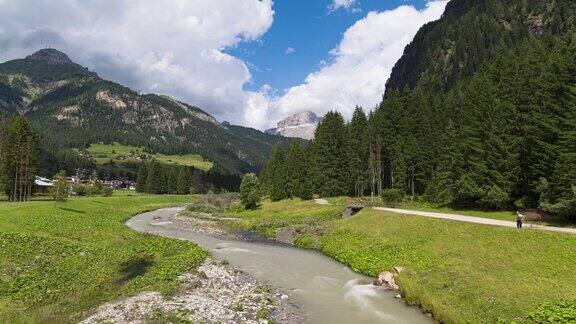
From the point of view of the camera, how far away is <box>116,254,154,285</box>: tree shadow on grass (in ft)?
113

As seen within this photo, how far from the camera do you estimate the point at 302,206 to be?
287 feet

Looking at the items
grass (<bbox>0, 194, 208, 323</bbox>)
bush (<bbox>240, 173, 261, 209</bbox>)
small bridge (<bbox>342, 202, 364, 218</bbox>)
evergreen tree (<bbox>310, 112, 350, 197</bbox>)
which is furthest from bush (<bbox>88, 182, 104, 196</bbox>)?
small bridge (<bbox>342, 202, 364, 218</bbox>)

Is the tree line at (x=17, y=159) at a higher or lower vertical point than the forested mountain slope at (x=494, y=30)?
lower

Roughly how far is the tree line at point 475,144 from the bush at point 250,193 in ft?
21.9

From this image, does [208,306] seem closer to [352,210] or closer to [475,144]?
[352,210]

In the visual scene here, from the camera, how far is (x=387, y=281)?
3469 centimetres

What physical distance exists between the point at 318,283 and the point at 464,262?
38.8ft

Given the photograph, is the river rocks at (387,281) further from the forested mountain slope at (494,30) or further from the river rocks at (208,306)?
the forested mountain slope at (494,30)

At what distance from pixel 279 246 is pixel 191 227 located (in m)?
26.9

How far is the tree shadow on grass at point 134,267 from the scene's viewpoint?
1356 inches

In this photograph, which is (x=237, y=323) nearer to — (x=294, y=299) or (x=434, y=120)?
(x=294, y=299)

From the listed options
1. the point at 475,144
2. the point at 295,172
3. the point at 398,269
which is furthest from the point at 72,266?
the point at 295,172

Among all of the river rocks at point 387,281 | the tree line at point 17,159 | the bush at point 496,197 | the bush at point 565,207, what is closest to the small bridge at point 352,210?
the bush at point 496,197

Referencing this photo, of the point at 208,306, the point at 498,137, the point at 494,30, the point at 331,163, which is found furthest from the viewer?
the point at 494,30
